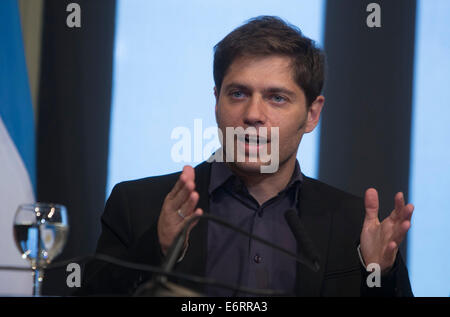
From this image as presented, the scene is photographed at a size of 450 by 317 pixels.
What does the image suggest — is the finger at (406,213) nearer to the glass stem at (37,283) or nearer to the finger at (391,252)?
the finger at (391,252)

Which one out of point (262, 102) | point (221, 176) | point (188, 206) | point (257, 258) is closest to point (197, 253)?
point (257, 258)

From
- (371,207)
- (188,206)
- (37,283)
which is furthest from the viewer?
(371,207)

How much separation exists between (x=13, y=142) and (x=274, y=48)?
1.23 metres

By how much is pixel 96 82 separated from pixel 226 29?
0.65m

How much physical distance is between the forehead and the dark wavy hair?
0.06 feet

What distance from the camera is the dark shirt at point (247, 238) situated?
1.57 m

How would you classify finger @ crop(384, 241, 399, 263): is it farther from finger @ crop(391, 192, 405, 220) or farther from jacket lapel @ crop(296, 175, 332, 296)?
jacket lapel @ crop(296, 175, 332, 296)

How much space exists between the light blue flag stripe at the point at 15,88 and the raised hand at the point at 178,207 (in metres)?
1.34

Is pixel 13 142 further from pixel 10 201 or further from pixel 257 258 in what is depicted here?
pixel 257 258

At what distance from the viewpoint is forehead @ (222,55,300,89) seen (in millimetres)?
1671

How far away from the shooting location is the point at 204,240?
154 cm

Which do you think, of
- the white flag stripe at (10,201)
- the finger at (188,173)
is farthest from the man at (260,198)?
the white flag stripe at (10,201)

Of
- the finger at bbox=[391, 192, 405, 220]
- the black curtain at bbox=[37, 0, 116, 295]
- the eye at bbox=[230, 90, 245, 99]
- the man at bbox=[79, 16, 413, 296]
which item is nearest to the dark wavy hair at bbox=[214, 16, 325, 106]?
the man at bbox=[79, 16, 413, 296]

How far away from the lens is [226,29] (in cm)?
244
